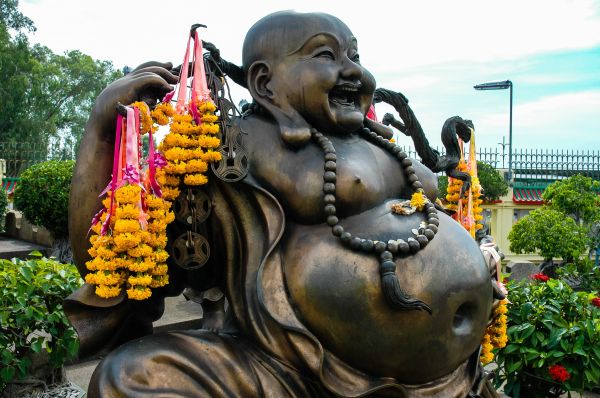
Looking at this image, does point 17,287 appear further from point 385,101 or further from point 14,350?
point 385,101

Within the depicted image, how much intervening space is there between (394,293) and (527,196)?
12.9 metres

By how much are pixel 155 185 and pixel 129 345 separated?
54 centimetres

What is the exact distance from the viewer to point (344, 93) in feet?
7.52

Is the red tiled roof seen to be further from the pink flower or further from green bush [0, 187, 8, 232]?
the pink flower

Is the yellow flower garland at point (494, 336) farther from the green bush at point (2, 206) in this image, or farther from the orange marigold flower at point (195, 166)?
the green bush at point (2, 206)

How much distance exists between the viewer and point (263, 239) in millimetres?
2145

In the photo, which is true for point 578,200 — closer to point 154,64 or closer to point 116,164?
point 154,64

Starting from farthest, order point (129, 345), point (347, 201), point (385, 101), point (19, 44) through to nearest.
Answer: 1. point (19, 44)
2. point (385, 101)
3. point (347, 201)
4. point (129, 345)

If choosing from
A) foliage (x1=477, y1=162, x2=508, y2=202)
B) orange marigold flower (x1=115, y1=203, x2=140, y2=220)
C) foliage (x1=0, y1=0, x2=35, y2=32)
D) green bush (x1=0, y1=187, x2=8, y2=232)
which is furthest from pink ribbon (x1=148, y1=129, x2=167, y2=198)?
foliage (x1=0, y1=0, x2=35, y2=32)

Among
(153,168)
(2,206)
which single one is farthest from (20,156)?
(153,168)

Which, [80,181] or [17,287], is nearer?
[80,181]

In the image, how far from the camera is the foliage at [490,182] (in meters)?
12.3

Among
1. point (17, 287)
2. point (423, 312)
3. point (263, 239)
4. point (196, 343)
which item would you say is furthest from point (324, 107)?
point (17, 287)

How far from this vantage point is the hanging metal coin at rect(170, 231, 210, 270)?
2096 mm
